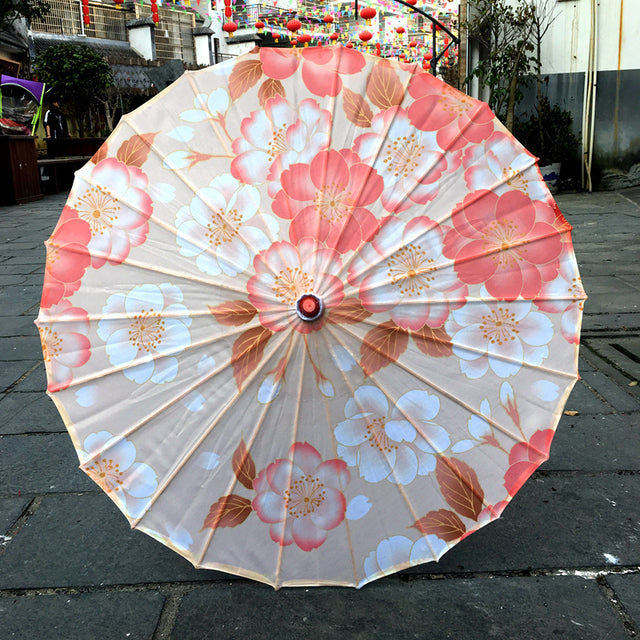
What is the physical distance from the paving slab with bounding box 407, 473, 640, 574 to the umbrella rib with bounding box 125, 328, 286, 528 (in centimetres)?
74

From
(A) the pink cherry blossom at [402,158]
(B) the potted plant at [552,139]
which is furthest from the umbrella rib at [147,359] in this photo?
(B) the potted plant at [552,139]

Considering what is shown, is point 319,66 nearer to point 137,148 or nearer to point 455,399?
point 137,148

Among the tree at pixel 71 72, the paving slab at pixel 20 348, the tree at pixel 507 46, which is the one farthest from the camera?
the tree at pixel 71 72

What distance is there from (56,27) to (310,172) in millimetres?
24036

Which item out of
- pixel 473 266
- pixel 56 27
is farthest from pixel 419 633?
pixel 56 27

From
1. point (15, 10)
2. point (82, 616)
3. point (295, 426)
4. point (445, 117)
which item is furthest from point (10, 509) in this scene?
point (15, 10)

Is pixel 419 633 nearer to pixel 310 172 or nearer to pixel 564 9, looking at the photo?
pixel 310 172

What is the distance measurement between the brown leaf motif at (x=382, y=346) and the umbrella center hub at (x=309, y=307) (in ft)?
0.42

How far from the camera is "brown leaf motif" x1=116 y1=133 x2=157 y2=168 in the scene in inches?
66.8

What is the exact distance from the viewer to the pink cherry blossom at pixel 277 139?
1.63 meters

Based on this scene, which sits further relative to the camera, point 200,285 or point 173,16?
point 173,16

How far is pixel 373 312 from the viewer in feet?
5.27

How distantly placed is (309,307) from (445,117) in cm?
54

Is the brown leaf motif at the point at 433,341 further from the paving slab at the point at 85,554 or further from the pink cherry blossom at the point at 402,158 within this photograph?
the paving slab at the point at 85,554
